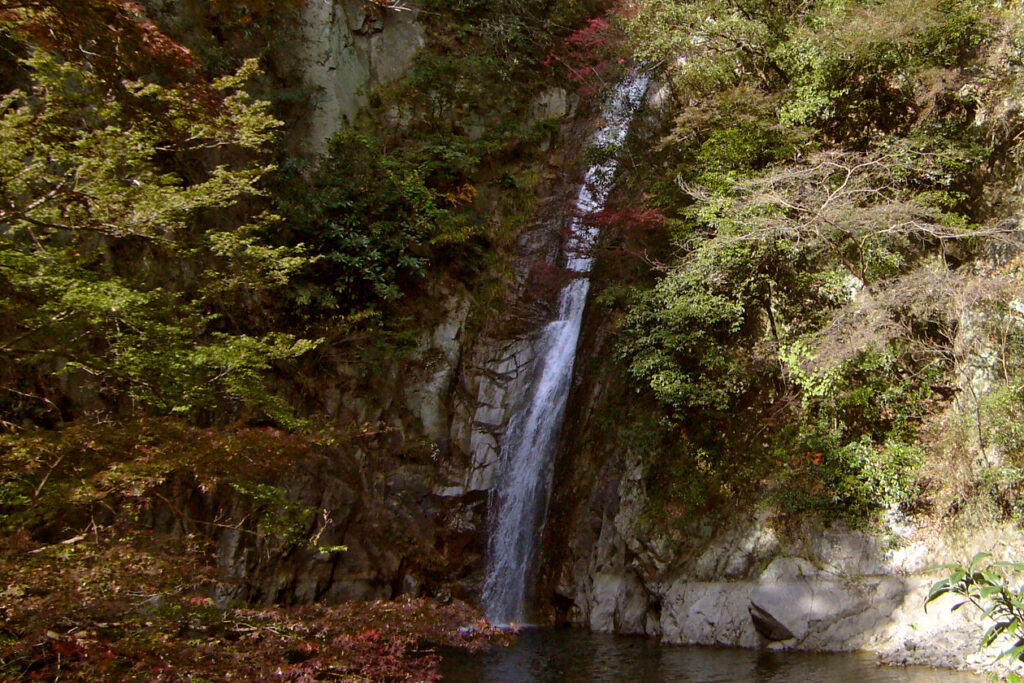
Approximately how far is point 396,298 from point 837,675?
912 centimetres

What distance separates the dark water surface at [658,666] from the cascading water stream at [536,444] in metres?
2.43

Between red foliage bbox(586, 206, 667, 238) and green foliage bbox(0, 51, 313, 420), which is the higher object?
red foliage bbox(586, 206, 667, 238)

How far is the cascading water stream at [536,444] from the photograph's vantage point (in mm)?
12750

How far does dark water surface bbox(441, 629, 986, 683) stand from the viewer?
788 centimetres

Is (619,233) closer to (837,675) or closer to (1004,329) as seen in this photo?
(1004,329)

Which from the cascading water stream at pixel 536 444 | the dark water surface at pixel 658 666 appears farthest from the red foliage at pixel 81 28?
the cascading water stream at pixel 536 444

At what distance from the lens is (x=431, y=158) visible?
14609 millimetres

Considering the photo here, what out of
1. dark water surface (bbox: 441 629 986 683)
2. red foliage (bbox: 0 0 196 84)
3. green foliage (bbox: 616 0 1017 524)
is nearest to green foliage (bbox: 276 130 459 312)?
green foliage (bbox: 616 0 1017 524)

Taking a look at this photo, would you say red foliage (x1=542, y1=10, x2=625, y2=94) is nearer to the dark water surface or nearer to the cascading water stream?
the cascading water stream

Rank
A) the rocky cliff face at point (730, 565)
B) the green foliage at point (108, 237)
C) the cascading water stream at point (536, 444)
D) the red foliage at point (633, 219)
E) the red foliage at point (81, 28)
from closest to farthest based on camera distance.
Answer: the red foliage at point (81, 28), the green foliage at point (108, 237), the rocky cliff face at point (730, 565), the red foliage at point (633, 219), the cascading water stream at point (536, 444)

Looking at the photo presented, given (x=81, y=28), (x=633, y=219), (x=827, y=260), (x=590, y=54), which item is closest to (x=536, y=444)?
(x=633, y=219)

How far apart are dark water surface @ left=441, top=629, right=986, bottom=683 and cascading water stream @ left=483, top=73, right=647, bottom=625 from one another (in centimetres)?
243

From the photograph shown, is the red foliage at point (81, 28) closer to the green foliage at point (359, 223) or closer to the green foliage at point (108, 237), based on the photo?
the green foliage at point (108, 237)

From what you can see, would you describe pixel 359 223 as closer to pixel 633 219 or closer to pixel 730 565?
pixel 633 219
